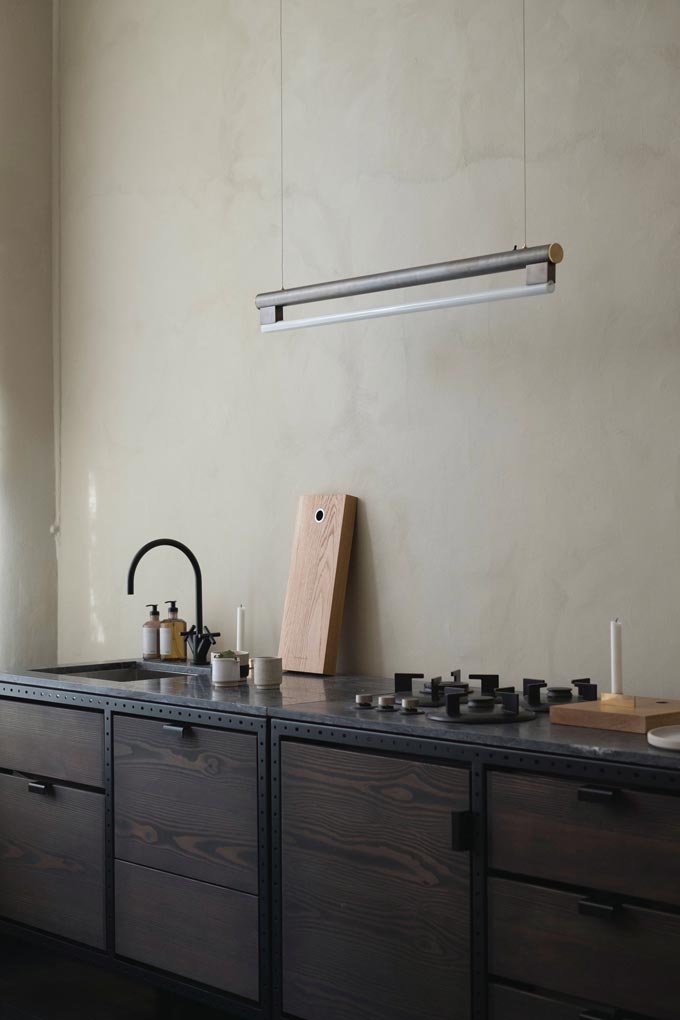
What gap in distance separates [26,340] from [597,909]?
3.15m

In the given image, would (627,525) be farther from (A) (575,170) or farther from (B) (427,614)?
(A) (575,170)

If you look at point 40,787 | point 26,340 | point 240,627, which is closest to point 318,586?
point 240,627

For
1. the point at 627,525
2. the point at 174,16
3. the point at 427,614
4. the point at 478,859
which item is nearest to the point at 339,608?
the point at 427,614

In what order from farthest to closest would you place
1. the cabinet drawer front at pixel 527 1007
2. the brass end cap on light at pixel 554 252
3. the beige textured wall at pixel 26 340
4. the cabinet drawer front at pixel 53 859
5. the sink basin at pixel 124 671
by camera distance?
the beige textured wall at pixel 26 340 → the sink basin at pixel 124 671 → the cabinet drawer front at pixel 53 859 → the brass end cap on light at pixel 554 252 → the cabinet drawer front at pixel 527 1007

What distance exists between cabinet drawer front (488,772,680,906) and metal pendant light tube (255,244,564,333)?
3.68 feet

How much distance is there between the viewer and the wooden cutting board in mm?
3420

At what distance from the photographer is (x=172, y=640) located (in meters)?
3.81

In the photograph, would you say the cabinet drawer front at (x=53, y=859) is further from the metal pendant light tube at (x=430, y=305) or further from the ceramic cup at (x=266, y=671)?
the metal pendant light tube at (x=430, y=305)

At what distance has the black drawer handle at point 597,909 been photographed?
2.09m

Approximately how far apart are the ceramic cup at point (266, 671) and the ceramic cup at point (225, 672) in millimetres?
70

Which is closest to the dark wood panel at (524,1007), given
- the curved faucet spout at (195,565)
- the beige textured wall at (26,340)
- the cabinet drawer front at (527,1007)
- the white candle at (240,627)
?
the cabinet drawer front at (527,1007)

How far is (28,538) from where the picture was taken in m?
4.42

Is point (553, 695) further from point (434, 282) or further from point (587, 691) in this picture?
point (434, 282)

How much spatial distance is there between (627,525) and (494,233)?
0.89 meters
